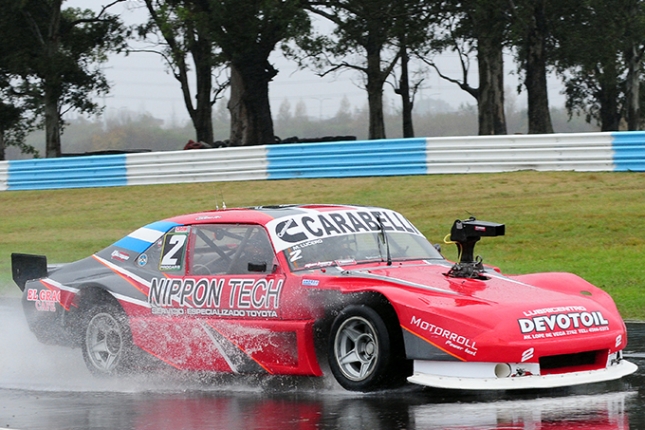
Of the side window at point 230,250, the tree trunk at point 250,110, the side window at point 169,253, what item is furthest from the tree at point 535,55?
the side window at point 230,250

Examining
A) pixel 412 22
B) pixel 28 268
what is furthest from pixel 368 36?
pixel 28 268

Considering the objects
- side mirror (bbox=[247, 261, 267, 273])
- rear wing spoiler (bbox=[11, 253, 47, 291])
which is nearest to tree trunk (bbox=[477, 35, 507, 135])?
rear wing spoiler (bbox=[11, 253, 47, 291])

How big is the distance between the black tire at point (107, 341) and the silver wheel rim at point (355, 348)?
2.10m

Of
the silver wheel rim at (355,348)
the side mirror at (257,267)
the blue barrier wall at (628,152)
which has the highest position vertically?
the blue barrier wall at (628,152)

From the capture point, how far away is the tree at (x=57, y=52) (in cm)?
3928

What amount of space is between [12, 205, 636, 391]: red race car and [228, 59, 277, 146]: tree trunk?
2533 cm

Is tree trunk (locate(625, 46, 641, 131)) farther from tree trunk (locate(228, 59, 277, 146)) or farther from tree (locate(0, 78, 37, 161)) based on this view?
tree (locate(0, 78, 37, 161))

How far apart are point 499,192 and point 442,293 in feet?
45.0

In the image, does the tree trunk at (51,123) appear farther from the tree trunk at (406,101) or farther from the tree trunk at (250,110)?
the tree trunk at (406,101)

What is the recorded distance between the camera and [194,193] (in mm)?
23719

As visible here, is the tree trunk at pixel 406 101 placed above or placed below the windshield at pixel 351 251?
above

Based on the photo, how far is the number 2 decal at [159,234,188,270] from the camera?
8.59 m

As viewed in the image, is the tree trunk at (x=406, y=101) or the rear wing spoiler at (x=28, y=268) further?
the tree trunk at (x=406, y=101)

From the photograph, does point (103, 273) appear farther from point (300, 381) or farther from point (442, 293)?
point (442, 293)
